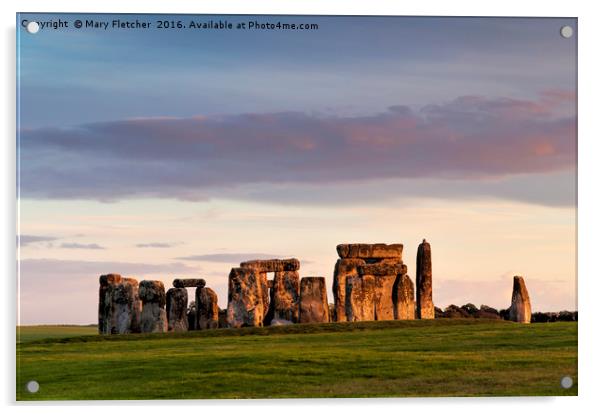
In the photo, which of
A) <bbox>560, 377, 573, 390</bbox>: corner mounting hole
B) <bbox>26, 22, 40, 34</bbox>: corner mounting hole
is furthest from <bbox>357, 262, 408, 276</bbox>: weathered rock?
<bbox>26, 22, 40, 34</bbox>: corner mounting hole

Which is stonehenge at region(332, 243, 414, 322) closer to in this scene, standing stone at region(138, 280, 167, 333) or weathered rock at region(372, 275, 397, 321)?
weathered rock at region(372, 275, 397, 321)

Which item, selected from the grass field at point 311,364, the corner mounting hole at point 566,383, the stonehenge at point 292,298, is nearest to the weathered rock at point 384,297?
the stonehenge at point 292,298

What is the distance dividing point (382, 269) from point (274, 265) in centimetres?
335

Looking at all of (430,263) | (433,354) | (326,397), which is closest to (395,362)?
(433,354)

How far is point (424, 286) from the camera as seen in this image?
141 ft

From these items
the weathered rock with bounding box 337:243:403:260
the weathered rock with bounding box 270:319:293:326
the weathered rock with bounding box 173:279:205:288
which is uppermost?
the weathered rock with bounding box 337:243:403:260

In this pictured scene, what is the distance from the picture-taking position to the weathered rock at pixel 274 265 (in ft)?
140

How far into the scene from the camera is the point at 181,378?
91.8 feet

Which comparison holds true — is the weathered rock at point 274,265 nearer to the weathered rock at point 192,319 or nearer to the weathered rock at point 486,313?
the weathered rock at point 192,319

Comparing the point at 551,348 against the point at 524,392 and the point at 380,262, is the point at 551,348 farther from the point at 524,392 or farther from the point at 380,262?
the point at 380,262

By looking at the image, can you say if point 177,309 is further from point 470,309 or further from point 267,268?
point 470,309

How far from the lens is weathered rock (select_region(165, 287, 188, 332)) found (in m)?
41.8

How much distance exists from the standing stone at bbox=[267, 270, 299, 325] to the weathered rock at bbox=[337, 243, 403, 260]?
171 cm

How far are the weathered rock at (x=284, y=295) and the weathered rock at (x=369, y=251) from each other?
5.62 ft
